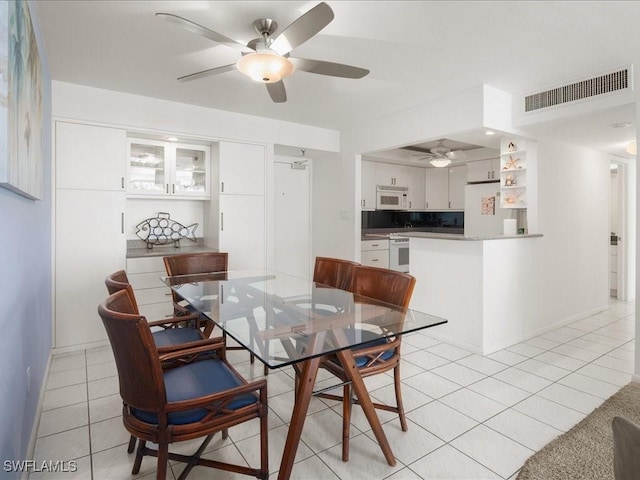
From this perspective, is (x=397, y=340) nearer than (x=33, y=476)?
No

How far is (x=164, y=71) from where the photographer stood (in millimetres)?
2951

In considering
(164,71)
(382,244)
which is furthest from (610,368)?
(164,71)

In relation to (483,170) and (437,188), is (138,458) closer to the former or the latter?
(483,170)

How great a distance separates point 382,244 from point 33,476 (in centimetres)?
435

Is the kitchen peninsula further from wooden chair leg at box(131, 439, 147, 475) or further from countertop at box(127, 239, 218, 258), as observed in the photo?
wooden chair leg at box(131, 439, 147, 475)

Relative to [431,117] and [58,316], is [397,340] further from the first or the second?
[58,316]

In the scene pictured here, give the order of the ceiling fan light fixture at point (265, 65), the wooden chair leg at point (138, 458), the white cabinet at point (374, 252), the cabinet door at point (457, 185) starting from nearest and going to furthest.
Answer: the wooden chair leg at point (138, 458) → the ceiling fan light fixture at point (265, 65) → the white cabinet at point (374, 252) → the cabinet door at point (457, 185)

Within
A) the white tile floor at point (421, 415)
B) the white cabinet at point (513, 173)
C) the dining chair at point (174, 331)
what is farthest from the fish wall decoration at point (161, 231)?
the white cabinet at point (513, 173)

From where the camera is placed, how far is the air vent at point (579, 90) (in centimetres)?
273

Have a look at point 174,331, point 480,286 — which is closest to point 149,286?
point 174,331

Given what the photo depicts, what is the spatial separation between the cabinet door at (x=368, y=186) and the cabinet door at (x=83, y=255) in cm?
336

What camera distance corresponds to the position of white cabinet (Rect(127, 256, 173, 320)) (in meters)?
3.53

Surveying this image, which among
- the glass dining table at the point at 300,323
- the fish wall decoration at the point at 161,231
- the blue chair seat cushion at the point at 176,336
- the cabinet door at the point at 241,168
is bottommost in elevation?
the blue chair seat cushion at the point at 176,336

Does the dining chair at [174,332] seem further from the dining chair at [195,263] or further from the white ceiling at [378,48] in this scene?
the white ceiling at [378,48]
